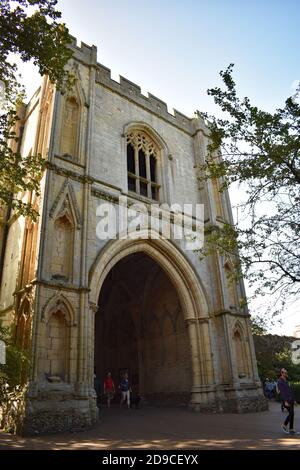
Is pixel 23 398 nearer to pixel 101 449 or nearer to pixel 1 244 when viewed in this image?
pixel 101 449

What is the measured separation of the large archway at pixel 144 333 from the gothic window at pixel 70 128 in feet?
23.4

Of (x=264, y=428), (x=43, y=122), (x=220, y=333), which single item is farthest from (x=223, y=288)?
(x=43, y=122)

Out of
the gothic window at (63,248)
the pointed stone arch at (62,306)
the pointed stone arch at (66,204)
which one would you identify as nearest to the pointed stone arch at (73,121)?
the pointed stone arch at (66,204)

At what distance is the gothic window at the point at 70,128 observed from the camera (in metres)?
13.3

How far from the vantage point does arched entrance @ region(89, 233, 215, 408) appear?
13516 millimetres

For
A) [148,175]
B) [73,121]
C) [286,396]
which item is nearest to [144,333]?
[148,175]

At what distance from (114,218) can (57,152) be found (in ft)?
10.1

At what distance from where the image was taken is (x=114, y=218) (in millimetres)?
13266

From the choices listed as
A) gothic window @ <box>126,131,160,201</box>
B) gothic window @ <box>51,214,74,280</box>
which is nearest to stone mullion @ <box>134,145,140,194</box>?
gothic window @ <box>126,131,160,201</box>

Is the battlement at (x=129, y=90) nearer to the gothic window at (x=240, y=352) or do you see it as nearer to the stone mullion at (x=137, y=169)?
the stone mullion at (x=137, y=169)

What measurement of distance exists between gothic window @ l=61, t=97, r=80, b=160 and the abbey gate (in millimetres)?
54

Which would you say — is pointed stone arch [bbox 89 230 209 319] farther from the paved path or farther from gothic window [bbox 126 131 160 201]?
the paved path

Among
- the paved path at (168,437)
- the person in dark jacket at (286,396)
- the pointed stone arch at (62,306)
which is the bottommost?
the paved path at (168,437)

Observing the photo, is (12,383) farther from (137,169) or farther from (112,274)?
(112,274)
